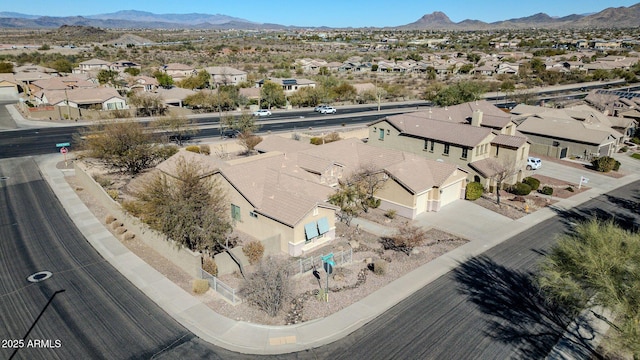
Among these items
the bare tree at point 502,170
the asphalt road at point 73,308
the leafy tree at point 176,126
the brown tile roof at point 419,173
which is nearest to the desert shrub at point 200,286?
the asphalt road at point 73,308

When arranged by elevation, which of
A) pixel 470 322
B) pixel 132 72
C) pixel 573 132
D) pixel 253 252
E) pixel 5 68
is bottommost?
pixel 470 322

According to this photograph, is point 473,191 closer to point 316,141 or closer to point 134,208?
point 316,141

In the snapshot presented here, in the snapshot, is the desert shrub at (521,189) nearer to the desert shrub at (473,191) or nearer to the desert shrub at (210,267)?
the desert shrub at (473,191)

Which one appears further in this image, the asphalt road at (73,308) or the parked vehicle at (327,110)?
the parked vehicle at (327,110)

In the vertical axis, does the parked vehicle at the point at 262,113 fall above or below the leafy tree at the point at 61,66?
below

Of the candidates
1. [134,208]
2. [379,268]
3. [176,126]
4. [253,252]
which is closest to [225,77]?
[176,126]

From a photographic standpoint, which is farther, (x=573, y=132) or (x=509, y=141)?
(x=573, y=132)

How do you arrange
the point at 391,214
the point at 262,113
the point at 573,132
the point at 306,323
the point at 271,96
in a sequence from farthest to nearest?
the point at 271,96, the point at 262,113, the point at 573,132, the point at 391,214, the point at 306,323

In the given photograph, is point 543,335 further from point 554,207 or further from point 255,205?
point 554,207
